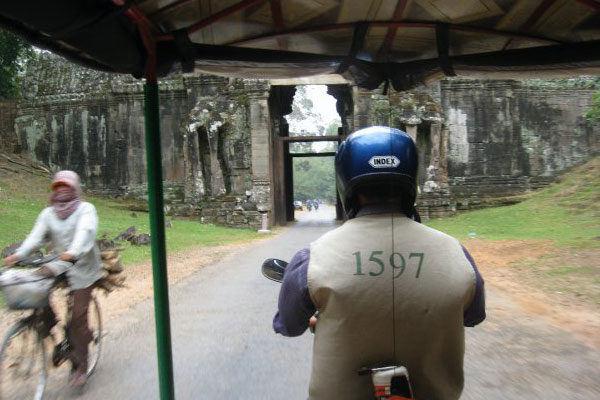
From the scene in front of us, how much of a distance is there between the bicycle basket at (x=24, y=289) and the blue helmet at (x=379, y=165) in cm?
244

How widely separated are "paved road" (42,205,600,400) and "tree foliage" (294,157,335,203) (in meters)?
65.5

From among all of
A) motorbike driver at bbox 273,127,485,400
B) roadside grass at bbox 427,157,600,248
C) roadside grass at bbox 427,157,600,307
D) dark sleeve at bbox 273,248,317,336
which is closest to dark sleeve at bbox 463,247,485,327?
motorbike driver at bbox 273,127,485,400

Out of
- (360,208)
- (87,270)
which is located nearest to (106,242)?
(87,270)

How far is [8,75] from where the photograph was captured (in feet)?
79.0

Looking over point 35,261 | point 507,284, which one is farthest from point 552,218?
point 35,261

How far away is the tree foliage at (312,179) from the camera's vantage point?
239 ft

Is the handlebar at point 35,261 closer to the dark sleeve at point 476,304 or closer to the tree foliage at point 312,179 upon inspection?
the dark sleeve at point 476,304

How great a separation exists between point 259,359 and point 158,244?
7.25 feet

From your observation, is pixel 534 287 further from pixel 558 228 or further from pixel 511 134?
pixel 511 134

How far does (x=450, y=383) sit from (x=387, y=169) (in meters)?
0.73

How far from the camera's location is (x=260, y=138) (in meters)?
20.0

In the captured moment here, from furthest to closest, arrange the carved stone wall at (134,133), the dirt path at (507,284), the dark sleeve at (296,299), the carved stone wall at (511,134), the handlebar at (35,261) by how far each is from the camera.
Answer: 1. the carved stone wall at (511,134)
2. the carved stone wall at (134,133)
3. the dirt path at (507,284)
4. the handlebar at (35,261)
5. the dark sleeve at (296,299)

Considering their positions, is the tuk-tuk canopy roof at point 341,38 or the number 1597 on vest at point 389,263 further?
the tuk-tuk canopy roof at point 341,38

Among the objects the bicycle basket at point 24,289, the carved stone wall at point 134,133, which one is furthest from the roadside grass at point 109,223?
the bicycle basket at point 24,289
